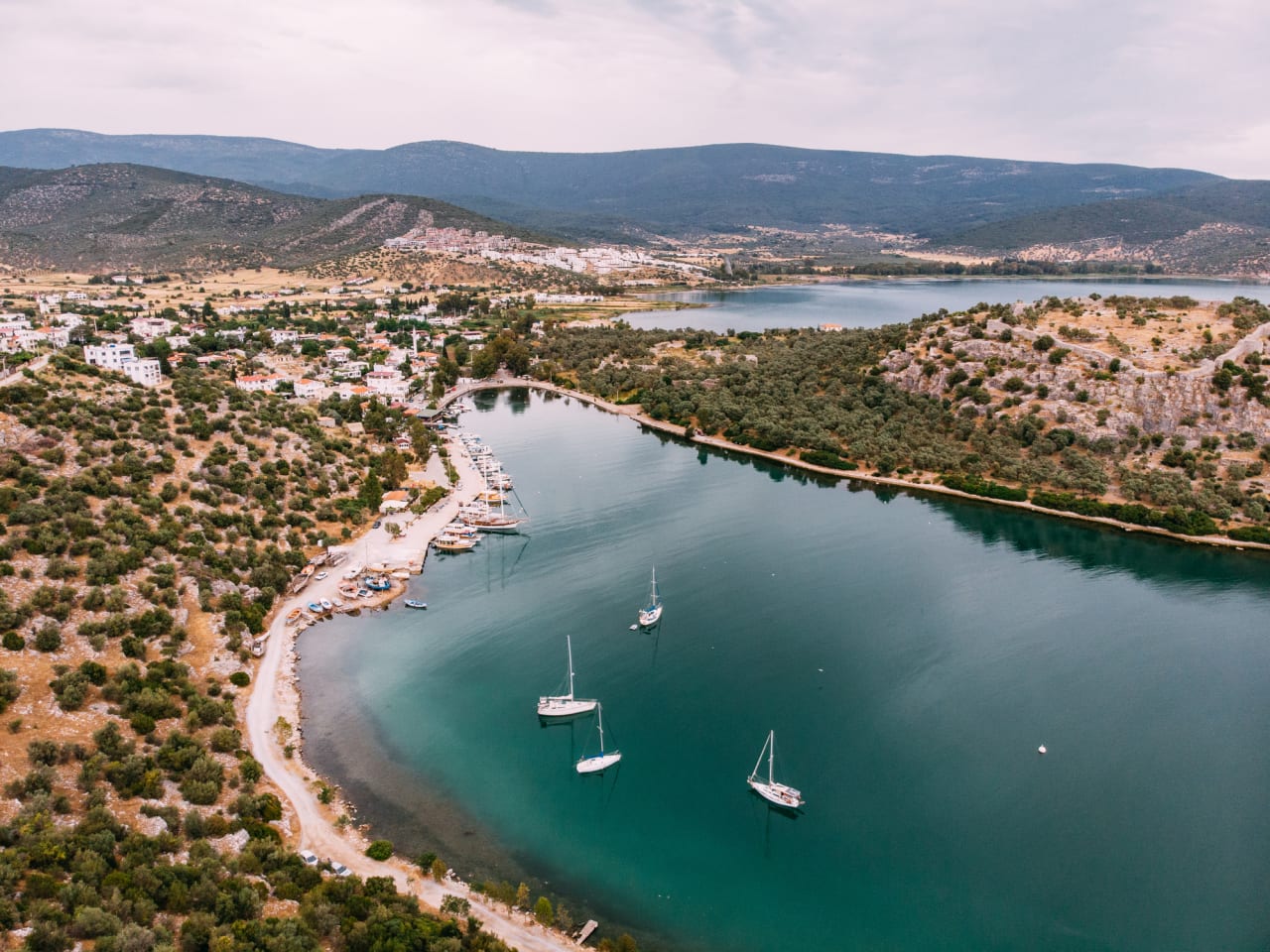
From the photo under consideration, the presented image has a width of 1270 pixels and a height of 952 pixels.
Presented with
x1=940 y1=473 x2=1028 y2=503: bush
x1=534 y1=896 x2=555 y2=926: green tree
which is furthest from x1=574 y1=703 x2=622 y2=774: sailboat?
x1=940 y1=473 x2=1028 y2=503: bush

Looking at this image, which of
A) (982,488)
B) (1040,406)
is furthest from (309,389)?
(1040,406)

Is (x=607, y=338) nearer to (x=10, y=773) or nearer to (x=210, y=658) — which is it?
(x=210, y=658)

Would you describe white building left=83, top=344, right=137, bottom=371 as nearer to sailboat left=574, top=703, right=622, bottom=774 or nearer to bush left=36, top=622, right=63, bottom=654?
bush left=36, top=622, right=63, bottom=654

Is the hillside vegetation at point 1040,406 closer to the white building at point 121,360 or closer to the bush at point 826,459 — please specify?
the bush at point 826,459

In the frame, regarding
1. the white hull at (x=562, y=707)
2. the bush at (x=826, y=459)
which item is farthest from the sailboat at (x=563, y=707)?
the bush at (x=826, y=459)

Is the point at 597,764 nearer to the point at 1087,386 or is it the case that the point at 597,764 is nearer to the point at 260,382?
the point at 1087,386

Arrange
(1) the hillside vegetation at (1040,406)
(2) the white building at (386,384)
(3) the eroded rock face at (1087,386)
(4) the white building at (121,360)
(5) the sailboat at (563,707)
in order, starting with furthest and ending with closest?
(2) the white building at (386,384) < (3) the eroded rock face at (1087,386) < (4) the white building at (121,360) < (1) the hillside vegetation at (1040,406) < (5) the sailboat at (563,707)
